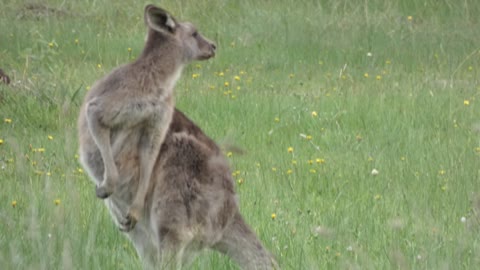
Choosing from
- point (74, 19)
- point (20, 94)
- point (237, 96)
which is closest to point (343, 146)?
point (237, 96)

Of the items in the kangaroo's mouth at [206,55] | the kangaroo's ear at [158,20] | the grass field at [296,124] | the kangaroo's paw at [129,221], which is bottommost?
the grass field at [296,124]

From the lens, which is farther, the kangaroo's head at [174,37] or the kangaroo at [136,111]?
the kangaroo's head at [174,37]

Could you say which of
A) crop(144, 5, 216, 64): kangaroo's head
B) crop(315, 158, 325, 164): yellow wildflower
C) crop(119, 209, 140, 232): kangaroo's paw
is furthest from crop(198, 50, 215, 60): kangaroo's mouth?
crop(315, 158, 325, 164): yellow wildflower

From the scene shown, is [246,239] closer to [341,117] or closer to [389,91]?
[341,117]

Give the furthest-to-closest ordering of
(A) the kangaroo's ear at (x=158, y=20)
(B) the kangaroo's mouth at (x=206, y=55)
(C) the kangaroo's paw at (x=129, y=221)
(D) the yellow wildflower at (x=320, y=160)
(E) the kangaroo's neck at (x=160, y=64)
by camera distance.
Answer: (D) the yellow wildflower at (x=320, y=160)
(B) the kangaroo's mouth at (x=206, y=55)
(A) the kangaroo's ear at (x=158, y=20)
(E) the kangaroo's neck at (x=160, y=64)
(C) the kangaroo's paw at (x=129, y=221)

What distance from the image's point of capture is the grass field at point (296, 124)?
6012 millimetres

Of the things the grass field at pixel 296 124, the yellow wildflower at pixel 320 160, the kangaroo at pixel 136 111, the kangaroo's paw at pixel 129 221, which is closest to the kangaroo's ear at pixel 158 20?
the kangaroo at pixel 136 111

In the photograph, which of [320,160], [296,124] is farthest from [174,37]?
[296,124]

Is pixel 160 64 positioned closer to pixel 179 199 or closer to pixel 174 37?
pixel 174 37

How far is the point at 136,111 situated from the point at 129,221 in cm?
61

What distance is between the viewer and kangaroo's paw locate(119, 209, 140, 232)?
5.94 meters

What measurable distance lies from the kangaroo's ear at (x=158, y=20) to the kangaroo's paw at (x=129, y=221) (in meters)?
1.19

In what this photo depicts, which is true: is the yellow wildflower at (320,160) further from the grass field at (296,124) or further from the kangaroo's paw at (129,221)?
the kangaroo's paw at (129,221)

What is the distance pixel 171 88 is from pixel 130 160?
497 mm
